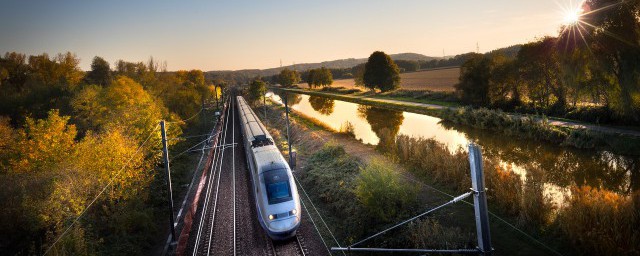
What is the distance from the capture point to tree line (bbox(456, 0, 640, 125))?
25156mm

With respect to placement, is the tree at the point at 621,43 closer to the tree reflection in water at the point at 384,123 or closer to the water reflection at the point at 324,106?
the tree reflection in water at the point at 384,123

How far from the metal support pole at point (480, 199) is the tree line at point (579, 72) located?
2915cm

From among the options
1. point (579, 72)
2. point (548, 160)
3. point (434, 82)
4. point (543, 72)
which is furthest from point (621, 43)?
point (434, 82)

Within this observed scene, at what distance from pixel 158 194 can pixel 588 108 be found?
3902 centimetres

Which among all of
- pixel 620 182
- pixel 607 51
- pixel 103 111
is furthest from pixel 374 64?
pixel 620 182

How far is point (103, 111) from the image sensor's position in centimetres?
3594

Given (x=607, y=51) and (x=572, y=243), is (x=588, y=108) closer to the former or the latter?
(x=607, y=51)

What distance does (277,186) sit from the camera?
1358 cm

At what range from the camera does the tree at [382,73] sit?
252 feet

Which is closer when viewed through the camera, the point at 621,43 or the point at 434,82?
the point at 621,43

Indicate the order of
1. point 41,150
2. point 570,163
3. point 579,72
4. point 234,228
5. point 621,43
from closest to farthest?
point 234,228
point 41,150
point 570,163
point 621,43
point 579,72

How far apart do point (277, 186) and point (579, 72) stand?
32.5 m

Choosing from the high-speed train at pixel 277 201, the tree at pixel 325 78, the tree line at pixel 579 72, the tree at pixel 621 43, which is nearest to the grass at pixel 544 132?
the tree at pixel 621 43

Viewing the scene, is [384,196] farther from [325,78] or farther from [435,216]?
[325,78]
